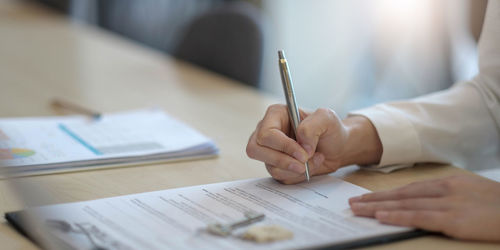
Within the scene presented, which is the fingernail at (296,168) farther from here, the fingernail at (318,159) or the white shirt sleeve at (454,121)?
the white shirt sleeve at (454,121)

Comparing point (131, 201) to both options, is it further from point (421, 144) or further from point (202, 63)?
point (202, 63)

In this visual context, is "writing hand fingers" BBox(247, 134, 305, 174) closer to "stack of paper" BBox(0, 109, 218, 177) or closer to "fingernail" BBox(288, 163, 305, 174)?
"fingernail" BBox(288, 163, 305, 174)

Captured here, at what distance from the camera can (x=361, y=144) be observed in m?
0.96

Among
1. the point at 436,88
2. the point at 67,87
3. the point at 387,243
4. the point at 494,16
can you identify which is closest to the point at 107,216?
the point at 387,243

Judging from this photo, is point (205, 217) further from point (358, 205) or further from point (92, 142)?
point (92, 142)

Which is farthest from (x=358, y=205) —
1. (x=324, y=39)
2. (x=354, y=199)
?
(x=324, y=39)

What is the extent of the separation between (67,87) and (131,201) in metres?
0.89

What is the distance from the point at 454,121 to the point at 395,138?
125 millimetres

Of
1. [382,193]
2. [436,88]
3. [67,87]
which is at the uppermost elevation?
[67,87]

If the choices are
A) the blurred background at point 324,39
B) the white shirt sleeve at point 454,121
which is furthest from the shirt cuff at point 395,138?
the blurred background at point 324,39

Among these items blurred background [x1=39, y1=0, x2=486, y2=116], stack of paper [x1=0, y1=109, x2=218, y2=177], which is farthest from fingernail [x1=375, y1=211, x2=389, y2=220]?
blurred background [x1=39, y1=0, x2=486, y2=116]

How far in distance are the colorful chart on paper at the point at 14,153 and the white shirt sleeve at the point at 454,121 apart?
0.53 meters

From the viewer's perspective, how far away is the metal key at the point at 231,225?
669 millimetres

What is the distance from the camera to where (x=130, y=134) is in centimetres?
115
